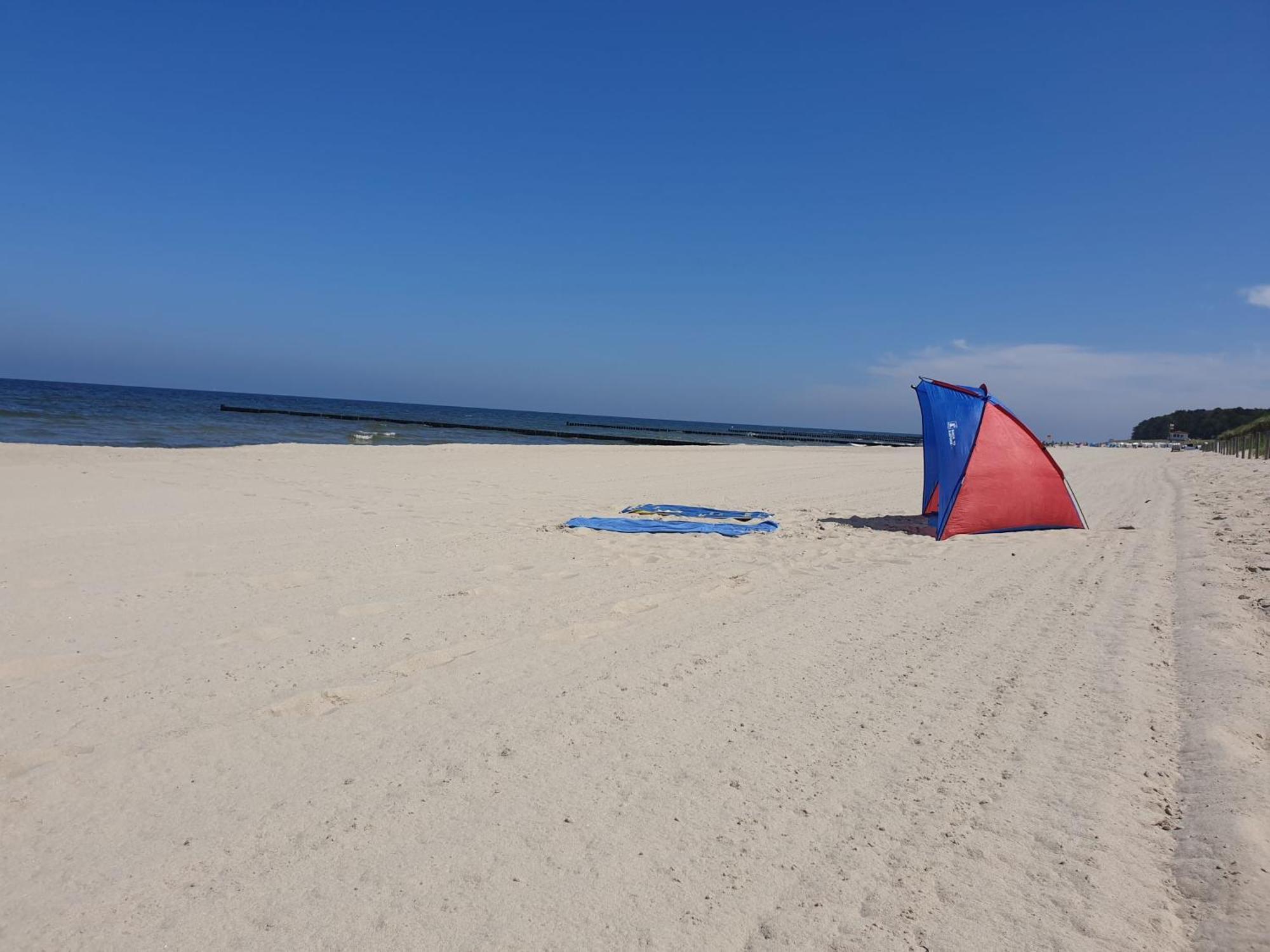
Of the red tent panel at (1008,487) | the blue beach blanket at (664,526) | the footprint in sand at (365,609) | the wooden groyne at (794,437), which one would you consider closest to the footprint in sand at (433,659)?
the footprint in sand at (365,609)

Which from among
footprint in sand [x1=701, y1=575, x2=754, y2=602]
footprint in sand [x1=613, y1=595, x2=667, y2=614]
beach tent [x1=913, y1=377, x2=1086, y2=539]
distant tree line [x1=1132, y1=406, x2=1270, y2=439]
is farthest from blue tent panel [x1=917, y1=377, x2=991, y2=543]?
distant tree line [x1=1132, y1=406, x2=1270, y2=439]

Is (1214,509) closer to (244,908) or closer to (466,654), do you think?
(466,654)

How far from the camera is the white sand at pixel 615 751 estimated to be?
78.3 inches

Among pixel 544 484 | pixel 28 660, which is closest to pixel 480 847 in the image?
pixel 28 660

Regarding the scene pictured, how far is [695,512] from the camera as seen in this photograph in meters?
9.25

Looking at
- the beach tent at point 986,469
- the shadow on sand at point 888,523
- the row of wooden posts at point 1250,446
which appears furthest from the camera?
the row of wooden posts at point 1250,446

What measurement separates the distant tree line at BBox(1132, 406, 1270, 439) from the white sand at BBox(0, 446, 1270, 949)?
105 metres

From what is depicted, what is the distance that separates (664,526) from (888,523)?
308 centimetres

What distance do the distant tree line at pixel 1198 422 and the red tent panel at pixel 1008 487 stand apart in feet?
325

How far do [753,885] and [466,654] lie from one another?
7.04ft

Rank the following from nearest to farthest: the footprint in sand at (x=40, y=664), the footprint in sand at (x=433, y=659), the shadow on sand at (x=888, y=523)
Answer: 1. the footprint in sand at (x=40, y=664)
2. the footprint in sand at (x=433, y=659)
3. the shadow on sand at (x=888, y=523)

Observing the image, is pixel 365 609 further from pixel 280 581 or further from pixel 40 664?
pixel 40 664

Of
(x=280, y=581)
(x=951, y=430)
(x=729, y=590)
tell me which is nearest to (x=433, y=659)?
(x=280, y=581)

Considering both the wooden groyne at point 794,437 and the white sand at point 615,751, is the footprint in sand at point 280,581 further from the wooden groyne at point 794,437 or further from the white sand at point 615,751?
the wooden groyne at point 794,437
